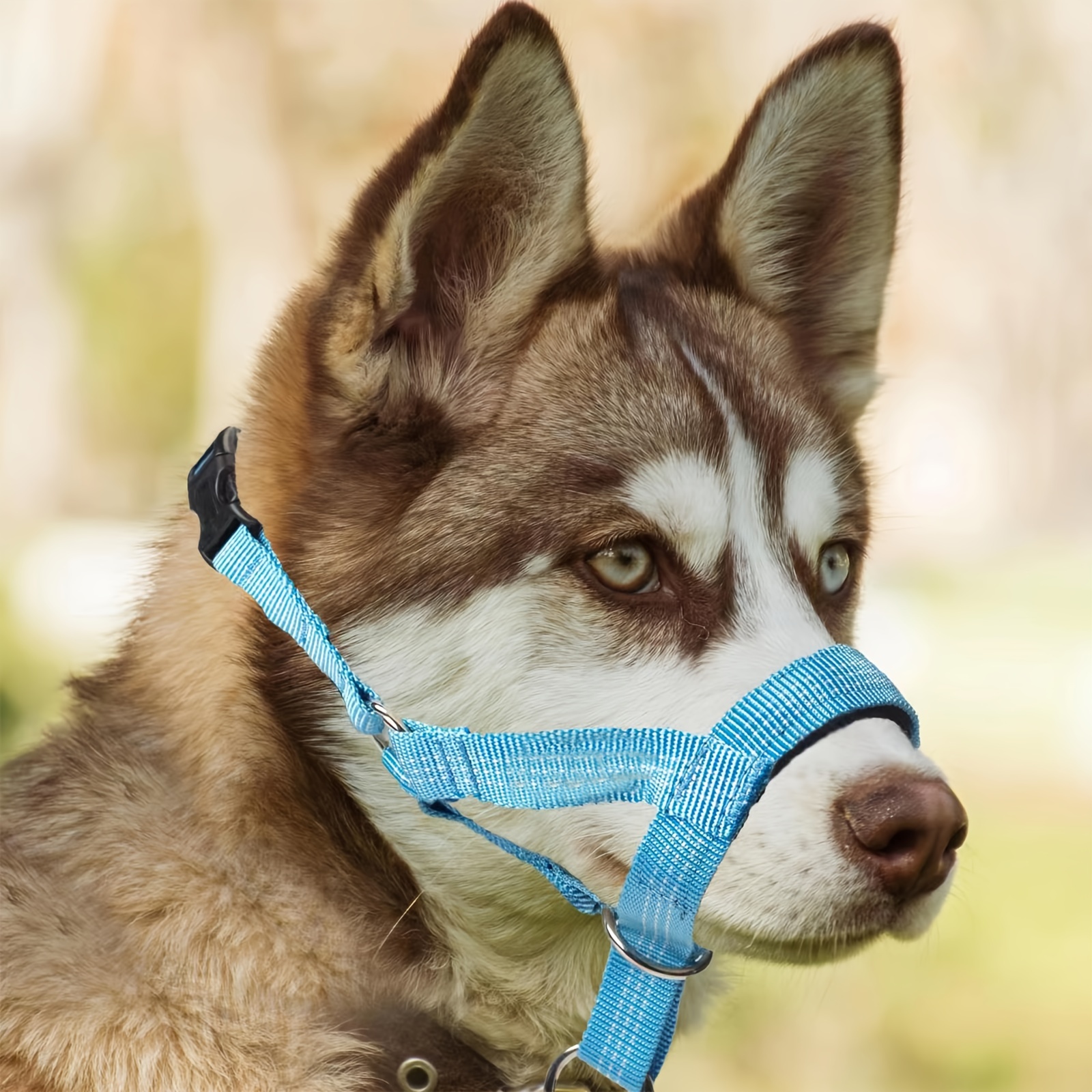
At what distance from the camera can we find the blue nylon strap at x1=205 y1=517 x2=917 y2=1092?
60.6 inches

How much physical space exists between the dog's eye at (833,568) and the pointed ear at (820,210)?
396 mm

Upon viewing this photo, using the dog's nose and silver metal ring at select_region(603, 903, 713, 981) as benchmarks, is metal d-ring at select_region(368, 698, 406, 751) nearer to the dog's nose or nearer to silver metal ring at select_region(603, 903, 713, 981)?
silver metal ring at select_region(603, 903, 713, 981)

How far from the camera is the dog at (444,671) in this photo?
5.36 ft

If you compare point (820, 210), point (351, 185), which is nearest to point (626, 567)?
point (820, 210)

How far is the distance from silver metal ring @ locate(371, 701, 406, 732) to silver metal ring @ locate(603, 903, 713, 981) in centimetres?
38

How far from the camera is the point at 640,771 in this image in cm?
158

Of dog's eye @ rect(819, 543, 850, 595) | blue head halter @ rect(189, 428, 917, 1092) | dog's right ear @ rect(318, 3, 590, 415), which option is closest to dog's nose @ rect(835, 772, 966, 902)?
blue head halter @ rect(189, 428, 917, 1092)

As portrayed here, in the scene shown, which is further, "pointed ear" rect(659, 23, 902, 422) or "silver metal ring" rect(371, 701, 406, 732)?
"pointed ear" rect(659, 23, 902, 422)

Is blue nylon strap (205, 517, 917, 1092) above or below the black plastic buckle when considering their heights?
below

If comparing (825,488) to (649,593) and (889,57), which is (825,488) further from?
(889,57)

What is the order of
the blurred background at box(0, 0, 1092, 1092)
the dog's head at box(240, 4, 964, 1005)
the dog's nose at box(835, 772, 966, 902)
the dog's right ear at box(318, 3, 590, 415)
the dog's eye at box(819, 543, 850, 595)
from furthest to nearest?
the blurred background at box(0, 0, 1092, 1092)
the dog's eye at box(819, 543, 850, 595)
the dog's right ear at box(318, 3, 590, 415)
the dog's head at box(240, 4, 964, 1005)
the dog's nose at box(835, 772, 966, 902)

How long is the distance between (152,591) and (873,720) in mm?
1198

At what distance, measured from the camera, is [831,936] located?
1548 millimetres

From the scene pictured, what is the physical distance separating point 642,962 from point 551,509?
643mm
